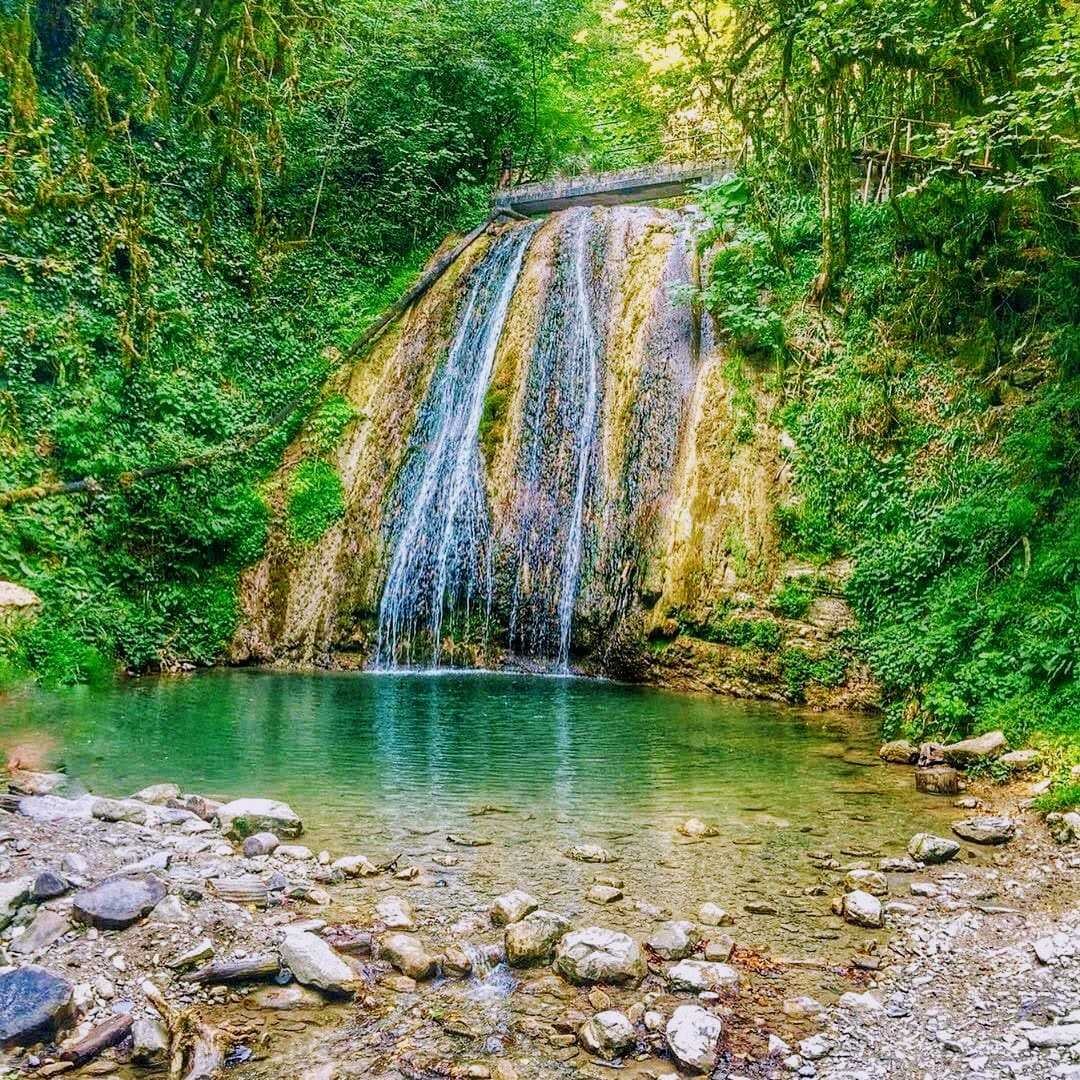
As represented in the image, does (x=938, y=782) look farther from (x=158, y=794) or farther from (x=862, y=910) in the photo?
(x=158, y=794)

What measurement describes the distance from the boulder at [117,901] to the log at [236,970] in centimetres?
40

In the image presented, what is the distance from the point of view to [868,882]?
3.31 metres

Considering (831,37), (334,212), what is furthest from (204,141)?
(831,37)

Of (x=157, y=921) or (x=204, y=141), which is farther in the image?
(x=204, y=141)

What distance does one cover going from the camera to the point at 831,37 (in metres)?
7.07

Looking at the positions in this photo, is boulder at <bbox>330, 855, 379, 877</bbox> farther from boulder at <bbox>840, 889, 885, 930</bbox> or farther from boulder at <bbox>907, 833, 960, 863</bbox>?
boulder at <bbox>907, 833, 960, 863</bbox>

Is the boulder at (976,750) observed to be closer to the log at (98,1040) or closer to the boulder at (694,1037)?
the boulder at (694,1037)

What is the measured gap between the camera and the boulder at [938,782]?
15.5 feet

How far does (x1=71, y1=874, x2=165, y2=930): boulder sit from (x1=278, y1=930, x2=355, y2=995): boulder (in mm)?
524

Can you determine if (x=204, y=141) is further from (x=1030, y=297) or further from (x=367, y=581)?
(x=1030, y=297)

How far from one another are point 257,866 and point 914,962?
2.50 meters

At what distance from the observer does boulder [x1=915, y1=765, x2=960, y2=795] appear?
186 inches

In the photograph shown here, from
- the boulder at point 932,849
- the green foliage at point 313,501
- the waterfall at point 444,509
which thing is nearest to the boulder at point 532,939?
the boulder at point 932,849

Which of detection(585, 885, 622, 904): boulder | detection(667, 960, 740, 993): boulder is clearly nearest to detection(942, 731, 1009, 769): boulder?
detection(585, 885, 622, 904): boulder
